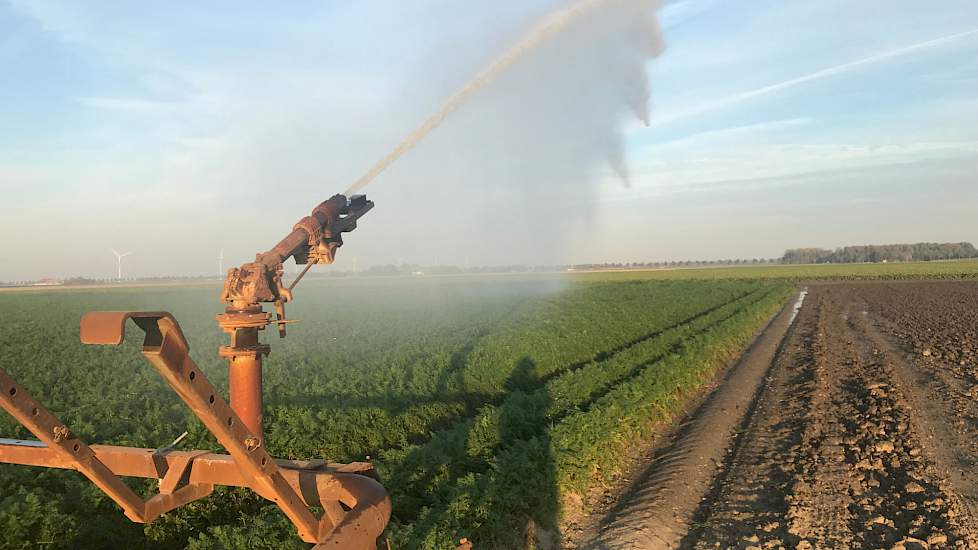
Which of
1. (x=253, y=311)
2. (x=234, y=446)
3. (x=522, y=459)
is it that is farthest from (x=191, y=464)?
(x=522, y=459)

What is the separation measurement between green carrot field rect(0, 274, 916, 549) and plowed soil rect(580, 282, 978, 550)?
37.3 inches

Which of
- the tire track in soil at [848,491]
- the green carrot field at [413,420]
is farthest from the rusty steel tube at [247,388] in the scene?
the tire track in soil at [848,491]

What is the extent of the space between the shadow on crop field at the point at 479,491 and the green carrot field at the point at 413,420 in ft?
0.07

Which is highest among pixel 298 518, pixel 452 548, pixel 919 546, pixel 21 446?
pixel 21 446

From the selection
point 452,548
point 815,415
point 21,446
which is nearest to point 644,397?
point 815,415

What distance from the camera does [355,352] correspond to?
19.9m

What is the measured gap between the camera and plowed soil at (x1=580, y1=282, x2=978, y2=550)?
6812 millimetres

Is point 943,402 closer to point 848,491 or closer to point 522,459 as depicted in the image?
Result: point 848,491

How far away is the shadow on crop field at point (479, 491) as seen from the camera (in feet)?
20.4

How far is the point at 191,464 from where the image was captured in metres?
2.96

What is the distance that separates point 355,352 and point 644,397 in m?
11.1

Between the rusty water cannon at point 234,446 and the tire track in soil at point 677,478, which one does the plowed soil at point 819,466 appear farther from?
the rusty water cannon at point 234,446

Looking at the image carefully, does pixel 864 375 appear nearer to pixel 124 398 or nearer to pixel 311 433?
pixel 311 433

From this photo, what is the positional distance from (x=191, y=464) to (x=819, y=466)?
342 inches
